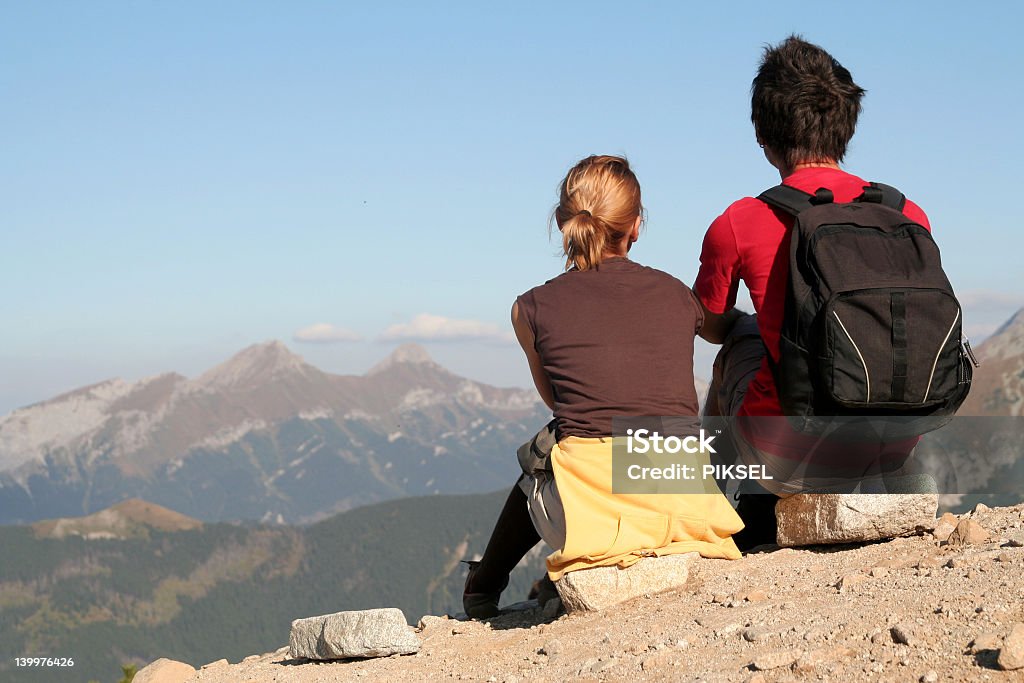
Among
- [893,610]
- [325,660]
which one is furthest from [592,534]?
[325,660]

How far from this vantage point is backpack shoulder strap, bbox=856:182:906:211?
646 cm

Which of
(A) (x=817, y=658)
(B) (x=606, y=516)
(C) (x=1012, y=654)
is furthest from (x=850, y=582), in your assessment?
(C) (x=1012, y=654)

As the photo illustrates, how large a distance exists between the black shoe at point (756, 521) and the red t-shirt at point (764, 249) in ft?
4.41

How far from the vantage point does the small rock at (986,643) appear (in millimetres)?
4636

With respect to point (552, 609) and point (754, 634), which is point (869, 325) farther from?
point (552, 609)

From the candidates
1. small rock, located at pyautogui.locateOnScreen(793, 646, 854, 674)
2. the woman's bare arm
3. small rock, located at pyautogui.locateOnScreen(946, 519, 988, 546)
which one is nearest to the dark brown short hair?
the woman's bare arm

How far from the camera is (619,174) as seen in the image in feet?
21.9

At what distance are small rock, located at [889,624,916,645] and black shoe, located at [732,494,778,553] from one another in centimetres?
278

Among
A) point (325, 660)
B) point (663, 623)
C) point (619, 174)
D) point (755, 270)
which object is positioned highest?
point (619, 174)

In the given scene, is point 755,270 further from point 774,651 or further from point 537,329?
point 774,651

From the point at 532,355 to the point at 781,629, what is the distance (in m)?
2.36

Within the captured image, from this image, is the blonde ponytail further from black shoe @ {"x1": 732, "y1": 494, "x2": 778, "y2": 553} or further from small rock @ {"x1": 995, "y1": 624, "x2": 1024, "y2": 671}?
small rock @ {"x1": 995, "y1": 624, "x2": 1024, "y2": 671}

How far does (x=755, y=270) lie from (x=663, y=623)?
2.23 m

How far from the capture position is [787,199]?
6500mm
